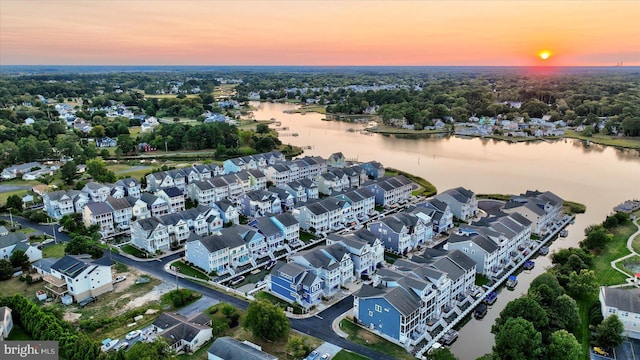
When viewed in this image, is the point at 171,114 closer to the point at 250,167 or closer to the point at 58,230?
the point at 250,167

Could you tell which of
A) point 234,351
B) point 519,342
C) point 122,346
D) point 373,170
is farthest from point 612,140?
point 122,346

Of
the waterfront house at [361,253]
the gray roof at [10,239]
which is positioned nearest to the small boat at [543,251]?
the waterfront house at [361,253]

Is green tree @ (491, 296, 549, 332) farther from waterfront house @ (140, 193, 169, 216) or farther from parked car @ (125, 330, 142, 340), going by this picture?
waterfront house @ (140, 193, 169, 216)

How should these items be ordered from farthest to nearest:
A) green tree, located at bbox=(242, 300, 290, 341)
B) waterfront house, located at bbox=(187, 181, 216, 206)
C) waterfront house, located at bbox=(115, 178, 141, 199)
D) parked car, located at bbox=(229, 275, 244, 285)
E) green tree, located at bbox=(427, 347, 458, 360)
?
1. waterfront house, located at bbox=(115, 178, 141, 199)
2. waterfront house, located at bbox=(187, 181, 216, 206)
3. parked car, located at bbox=(229, 275, 244, 285)
4. green tree, located at bbox=(242, 300, 290, 341)
5. green tree, located at bbox=(427, 347, 458, 360)

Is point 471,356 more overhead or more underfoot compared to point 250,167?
more underfoot

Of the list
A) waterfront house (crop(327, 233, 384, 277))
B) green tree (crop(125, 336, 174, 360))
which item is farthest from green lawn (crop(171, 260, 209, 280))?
waterfront house (crop(327, 233, 384, 277))

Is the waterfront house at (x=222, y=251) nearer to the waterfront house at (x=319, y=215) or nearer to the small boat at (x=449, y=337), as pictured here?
the waterfront house at (x=319, y=215)

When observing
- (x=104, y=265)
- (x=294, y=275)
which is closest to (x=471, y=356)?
(x=294, y=275)
